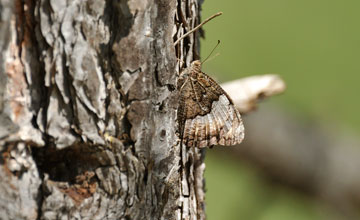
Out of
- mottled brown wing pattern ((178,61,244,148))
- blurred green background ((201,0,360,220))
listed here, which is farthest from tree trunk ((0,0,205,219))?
blurred green background ((201,0,360,220))

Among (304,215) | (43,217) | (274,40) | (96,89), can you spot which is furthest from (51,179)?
(274,40)

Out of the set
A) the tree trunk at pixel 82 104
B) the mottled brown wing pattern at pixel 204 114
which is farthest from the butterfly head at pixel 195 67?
the tree trunk at pixel 82 104

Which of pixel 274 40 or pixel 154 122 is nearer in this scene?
pixel 154 122

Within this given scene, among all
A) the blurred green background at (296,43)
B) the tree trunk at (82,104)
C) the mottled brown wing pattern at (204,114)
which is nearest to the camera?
the tree trunk at (82,104)

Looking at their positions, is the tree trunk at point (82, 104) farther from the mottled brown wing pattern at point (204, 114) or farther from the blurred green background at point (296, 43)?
the blurred green background at point (296, 43)

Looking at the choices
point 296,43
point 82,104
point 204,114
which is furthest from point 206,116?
point 296,43

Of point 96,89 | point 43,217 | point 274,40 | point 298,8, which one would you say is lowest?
point 43,217

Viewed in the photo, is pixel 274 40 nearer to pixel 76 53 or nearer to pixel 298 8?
pixel 298 8
